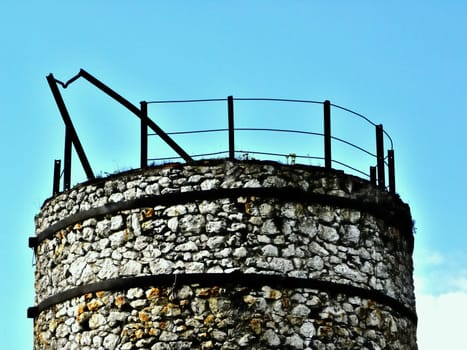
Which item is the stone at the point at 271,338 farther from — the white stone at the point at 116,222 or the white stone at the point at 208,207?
the white stone at the point at 116,222

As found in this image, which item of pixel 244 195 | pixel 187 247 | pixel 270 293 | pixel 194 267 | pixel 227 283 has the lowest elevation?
pixel 270 293

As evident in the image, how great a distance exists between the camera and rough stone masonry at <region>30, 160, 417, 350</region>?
15.8m

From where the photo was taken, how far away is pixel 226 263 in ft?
52.1

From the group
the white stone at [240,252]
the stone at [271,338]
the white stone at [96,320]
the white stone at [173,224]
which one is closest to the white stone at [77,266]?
the white stone at [96,320]

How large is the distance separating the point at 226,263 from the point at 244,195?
0.97 m

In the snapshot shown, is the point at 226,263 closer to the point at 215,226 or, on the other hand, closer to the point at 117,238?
the point at 215,226

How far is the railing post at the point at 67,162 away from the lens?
1792 centimetres

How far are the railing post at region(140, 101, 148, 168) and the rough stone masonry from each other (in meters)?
0.32

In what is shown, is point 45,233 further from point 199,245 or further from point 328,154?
point 328,154

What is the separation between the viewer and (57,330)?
16.9 meters

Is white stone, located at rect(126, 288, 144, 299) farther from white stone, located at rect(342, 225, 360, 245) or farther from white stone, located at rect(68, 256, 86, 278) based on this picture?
white stone, located at rect(342, 225, 360, 245)

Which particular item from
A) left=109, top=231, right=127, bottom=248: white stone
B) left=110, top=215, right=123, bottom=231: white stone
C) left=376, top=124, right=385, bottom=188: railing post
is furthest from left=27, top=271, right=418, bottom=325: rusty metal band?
left=376, top=124, right=385, bottom=188: railing post

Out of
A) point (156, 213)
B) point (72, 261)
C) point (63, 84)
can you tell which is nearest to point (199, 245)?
point (156, 213)

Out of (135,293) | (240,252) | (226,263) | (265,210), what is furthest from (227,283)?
(135,293)
